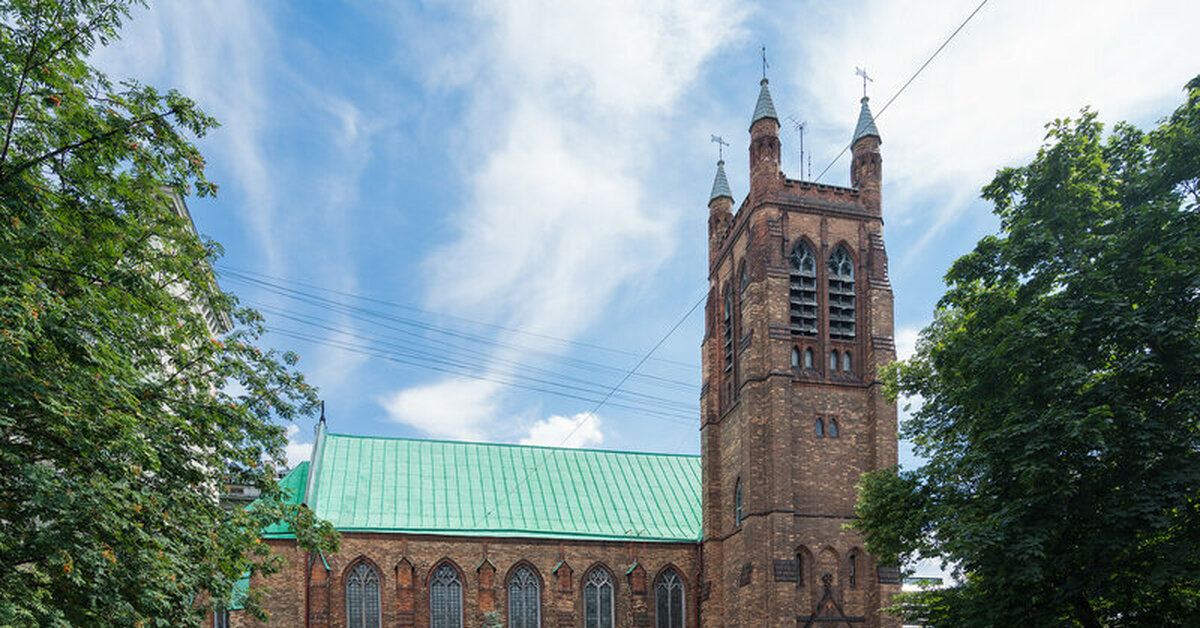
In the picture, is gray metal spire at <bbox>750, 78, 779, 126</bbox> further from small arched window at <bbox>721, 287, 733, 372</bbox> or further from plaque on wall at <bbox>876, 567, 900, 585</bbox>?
plaque on wall at <bbox>876, 567, 900, 585</bbox>

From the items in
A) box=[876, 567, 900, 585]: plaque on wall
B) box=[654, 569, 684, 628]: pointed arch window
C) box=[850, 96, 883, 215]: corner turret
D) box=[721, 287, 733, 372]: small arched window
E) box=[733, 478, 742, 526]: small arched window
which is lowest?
box=[654, 569, 684, 628]: pointed arch window

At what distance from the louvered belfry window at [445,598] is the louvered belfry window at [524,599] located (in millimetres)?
1939

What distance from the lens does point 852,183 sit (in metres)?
33.4

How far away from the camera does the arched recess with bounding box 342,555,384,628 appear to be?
31594mm

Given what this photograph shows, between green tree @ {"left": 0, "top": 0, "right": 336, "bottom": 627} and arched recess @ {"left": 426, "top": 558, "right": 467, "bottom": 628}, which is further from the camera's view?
arched recess @ {"left": 426, "top": 558, "right": 467, "bottom": 628}

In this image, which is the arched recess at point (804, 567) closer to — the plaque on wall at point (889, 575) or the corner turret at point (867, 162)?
the plaque on wall at point (889, 575)

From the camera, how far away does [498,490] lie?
3625cm

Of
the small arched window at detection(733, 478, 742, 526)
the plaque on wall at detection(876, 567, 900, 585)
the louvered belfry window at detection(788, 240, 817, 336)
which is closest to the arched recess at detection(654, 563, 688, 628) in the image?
the small arched window at detection(733, 478, 742, 526)

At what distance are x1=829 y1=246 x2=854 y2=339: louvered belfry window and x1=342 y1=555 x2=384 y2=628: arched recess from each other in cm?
1830

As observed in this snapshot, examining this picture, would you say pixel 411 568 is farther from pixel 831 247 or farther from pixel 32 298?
pixel 32 298

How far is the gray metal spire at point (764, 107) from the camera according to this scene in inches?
1270

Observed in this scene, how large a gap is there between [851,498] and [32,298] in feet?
83.5

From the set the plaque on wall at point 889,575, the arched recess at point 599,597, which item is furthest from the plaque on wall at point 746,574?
the arched recess at point 599,597

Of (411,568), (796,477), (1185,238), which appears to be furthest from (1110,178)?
(411,568)
